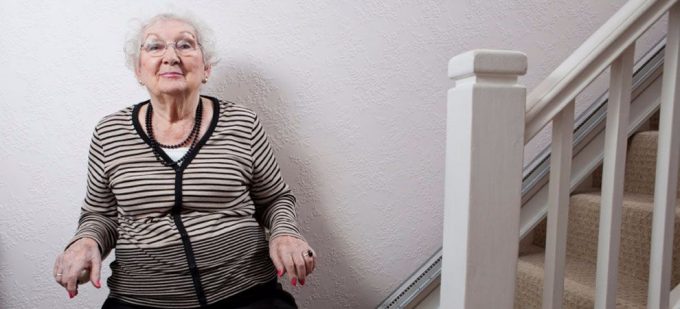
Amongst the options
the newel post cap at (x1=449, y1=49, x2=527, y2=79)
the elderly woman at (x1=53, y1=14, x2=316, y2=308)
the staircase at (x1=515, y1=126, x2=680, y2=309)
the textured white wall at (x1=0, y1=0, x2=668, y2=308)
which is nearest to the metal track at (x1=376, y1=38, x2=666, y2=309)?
the textured white wall at (x1=0, y1=0, x2=668, y2=308)

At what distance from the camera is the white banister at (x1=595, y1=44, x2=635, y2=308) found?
1.08 meters

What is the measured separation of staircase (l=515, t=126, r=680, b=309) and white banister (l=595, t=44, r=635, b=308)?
1.58 feet

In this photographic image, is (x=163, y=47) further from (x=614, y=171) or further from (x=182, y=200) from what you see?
(x=614, y=171)

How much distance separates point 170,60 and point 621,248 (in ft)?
4.90

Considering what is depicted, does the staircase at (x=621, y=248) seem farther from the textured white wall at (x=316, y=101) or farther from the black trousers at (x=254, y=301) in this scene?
the black trousers at (x=254, y=301)

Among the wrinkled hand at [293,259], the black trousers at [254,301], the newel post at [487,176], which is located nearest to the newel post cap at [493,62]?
the newel post at [487,176]

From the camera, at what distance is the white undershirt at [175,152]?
1522mm

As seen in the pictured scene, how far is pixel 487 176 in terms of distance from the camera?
1011 millimetres

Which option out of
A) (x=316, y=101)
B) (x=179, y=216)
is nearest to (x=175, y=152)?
(x=179, y=216)

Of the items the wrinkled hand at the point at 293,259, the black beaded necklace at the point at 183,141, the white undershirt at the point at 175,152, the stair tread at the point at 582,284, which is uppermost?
the black beaded necklace at the point at 183,141

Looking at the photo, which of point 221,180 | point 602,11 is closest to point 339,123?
point 221,180

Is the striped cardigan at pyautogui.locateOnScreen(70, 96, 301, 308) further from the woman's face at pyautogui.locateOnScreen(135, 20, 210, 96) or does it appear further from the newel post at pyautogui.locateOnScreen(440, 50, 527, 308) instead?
the newel post at pyautogui.locateOnScreen(440, 50, 527, 308)

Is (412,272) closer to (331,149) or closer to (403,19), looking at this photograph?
(331,149)

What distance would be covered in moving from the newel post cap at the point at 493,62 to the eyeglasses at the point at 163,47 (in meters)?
0.88
